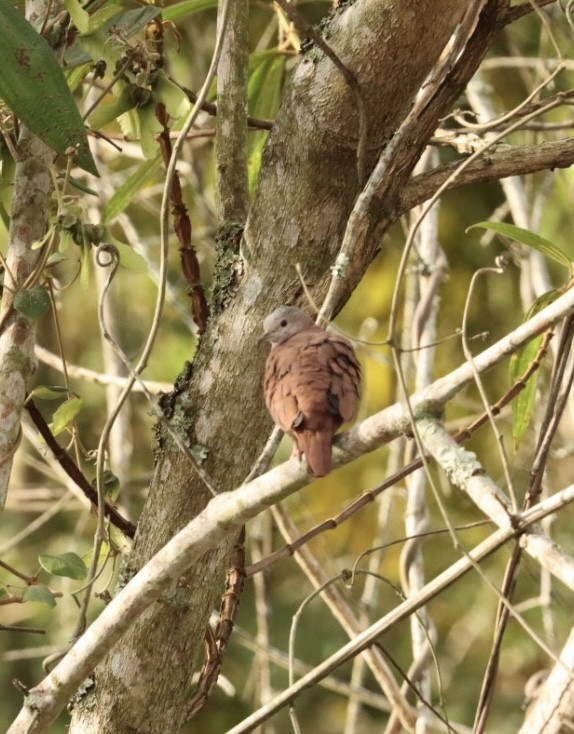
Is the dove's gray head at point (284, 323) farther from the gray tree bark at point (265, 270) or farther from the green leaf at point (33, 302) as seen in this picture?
the green leaf at point (33, 302)

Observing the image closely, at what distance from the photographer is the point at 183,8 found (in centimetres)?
248

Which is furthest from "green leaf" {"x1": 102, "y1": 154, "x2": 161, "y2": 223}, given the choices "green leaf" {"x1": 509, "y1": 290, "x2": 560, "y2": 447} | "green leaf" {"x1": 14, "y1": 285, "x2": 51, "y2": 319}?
"green leaf" {"x1": 509, "y1": 290, "x2": 560, "y2": 447}

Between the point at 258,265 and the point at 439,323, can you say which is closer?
the point at 258,265

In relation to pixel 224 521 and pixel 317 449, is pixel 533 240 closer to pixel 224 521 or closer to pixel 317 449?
pixel 317 449

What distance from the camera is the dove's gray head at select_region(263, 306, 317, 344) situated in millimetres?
1721

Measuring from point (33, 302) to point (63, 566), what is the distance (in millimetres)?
455

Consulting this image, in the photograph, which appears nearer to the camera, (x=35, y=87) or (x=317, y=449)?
(x=317, y=449)

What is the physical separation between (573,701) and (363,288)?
10.6 ft

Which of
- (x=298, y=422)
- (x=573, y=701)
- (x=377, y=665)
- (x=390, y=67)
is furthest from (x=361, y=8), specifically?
(x=377, y=665)

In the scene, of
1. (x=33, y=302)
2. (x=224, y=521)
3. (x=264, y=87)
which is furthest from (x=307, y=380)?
(x=264, y=87)

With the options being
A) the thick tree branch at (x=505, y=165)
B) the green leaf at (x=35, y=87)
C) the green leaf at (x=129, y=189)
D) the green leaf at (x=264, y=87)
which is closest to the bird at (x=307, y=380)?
the thick tree branch at (x=505, y=165)

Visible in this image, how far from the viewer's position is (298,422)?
1.56 m

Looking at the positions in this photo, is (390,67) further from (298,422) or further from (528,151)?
(298,422)

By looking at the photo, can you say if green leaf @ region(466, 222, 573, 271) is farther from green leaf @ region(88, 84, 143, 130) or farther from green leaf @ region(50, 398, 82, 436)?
green leaf @ region(50, 398, 82, 436)
